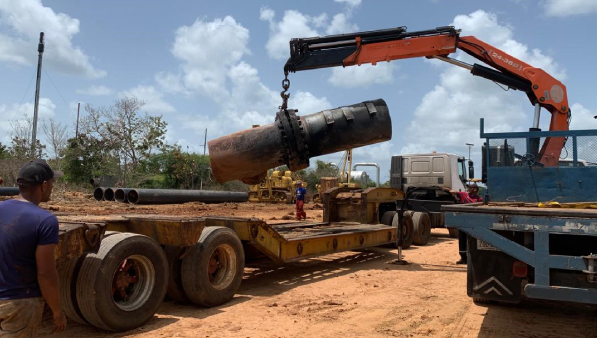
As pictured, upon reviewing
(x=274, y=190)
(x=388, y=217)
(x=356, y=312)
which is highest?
(x=274, y=190)

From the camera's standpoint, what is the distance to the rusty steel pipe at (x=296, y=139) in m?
8.48

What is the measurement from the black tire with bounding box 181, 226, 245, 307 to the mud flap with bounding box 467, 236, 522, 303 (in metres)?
3.14

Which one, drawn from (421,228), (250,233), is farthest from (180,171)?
(250,233)

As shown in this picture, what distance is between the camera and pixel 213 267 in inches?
257

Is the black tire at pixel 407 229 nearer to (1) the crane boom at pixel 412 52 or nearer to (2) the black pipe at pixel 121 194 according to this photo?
(1) the crane boom at pixel 412 52

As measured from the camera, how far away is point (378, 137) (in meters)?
8.98

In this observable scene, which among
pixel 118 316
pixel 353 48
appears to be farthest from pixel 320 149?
pixel 118 316

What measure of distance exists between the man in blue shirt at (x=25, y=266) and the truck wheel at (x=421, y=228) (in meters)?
→ 11.0

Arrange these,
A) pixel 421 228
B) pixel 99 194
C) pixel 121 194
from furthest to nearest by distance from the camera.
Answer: pixel 99 194 → pixel 121 194 → pixel 421 228

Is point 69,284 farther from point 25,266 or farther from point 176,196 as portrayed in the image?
point 176,196

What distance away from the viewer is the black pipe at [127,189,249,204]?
23781 millimetres

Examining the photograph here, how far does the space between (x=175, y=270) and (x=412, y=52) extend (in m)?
6.21

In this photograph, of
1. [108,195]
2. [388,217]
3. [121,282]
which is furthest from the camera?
[108,195]

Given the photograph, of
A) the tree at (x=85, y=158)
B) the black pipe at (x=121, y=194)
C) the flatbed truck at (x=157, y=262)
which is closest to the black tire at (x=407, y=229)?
the flatbed truck at (x=157, y=262)
